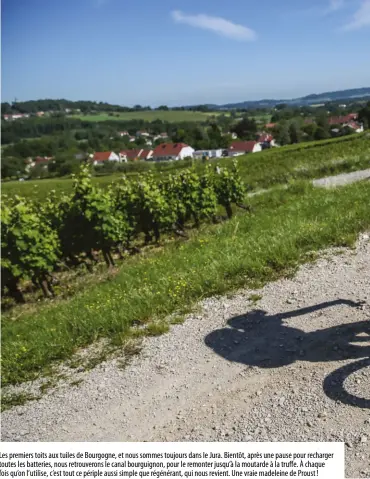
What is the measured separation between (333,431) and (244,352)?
1715 millimetres

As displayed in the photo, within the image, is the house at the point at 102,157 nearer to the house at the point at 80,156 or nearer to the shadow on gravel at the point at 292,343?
the house at the point at 80,156

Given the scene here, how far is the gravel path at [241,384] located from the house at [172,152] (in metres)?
121

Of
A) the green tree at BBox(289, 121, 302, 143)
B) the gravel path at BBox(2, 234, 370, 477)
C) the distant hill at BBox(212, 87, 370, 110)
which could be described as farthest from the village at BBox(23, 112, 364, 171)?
the gravel path at BBox(2, 234, 370, 477)

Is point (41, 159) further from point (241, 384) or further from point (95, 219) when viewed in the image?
point (241, 384)

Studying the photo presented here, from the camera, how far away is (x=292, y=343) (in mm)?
5422

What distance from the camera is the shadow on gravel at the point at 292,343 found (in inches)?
183

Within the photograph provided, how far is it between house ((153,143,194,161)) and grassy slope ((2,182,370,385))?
117 metres

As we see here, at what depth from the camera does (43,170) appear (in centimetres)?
10381

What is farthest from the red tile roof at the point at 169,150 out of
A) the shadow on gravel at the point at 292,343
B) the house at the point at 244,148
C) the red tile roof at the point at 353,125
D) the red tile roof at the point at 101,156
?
the shadow on gravel at the point at 292,343

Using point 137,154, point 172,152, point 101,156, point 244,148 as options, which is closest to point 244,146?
point 244,148
